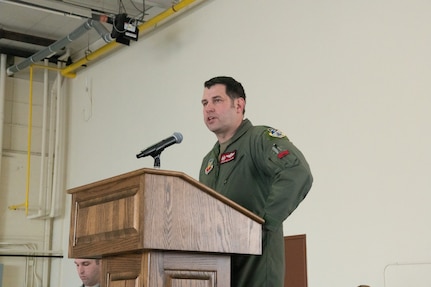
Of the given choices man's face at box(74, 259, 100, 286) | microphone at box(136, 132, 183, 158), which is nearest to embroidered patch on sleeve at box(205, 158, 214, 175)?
microphone at box(136, 132, 183, 158)

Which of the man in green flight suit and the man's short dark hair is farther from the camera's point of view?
the man's short dark hair

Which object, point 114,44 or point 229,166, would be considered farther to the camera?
point 114,44

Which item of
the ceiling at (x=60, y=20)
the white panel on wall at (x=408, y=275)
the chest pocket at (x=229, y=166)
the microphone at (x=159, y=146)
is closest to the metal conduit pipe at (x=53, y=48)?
the ceiling at (x=60, y=20)

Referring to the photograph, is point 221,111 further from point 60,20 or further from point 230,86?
point 60,20

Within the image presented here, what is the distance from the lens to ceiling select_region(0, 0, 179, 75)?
7.43m

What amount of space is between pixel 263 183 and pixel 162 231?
0.65 meters

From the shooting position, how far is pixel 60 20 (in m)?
8.20

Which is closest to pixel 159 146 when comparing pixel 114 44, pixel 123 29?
pixel 123 29

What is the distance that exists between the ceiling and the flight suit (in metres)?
4.38

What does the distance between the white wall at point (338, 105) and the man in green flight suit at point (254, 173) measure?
1.90m

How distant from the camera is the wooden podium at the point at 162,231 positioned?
2135mm

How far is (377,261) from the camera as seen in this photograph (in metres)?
4.58

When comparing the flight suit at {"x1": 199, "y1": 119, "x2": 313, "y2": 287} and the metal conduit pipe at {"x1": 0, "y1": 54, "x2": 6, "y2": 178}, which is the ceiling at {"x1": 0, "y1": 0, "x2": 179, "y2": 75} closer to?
the metal conduit pipe at {"x1": 0, "y1": 54, "x2": 6, "y2": 178}

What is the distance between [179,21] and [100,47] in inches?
64.7
